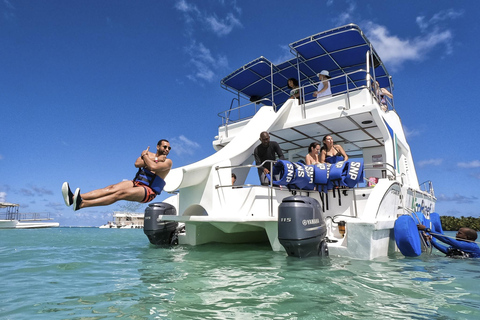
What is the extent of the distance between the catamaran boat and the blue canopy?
4 centimetres

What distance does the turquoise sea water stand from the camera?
2.81m

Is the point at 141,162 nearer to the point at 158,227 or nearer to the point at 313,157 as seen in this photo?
the point at 158,227

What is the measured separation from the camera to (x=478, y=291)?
374 cm

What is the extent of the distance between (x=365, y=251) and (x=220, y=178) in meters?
3.72

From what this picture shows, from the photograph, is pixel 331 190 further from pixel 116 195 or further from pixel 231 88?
pixel 231 88

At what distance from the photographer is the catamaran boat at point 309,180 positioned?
6.20 m

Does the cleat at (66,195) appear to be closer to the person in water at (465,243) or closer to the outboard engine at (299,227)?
the outboard engine at (299,227)

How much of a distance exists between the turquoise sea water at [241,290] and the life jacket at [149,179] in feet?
4.42

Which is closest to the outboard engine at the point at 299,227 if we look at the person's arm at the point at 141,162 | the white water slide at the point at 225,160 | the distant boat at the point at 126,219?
the white water slide at the point at 225,160

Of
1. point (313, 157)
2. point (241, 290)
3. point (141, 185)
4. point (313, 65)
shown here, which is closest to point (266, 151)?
point (313, 157)

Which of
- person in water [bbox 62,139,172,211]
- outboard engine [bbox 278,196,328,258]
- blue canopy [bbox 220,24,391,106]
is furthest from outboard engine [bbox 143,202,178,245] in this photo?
blue canopy [bbox 220,24,391,106]

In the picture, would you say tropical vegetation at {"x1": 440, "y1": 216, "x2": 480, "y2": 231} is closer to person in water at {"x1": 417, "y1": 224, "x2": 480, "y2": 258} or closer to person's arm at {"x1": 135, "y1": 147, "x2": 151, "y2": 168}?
person in water at {"x1": 417, "y1": 224, "x2": 480, "y2": 258}

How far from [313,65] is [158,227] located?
8.21 m

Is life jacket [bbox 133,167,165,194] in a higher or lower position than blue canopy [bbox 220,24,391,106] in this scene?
lower
